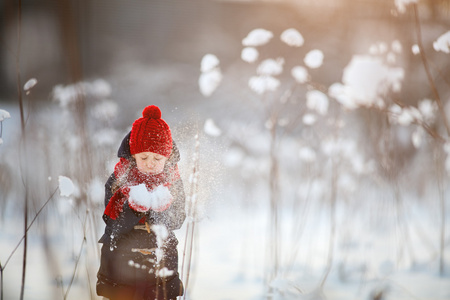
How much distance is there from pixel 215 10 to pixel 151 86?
0.91 feet

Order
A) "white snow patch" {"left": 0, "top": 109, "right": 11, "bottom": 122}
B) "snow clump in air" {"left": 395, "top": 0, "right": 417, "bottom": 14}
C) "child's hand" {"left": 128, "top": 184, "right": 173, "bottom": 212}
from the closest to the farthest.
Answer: "child's hand" {"left": 128, "top": 184, "right": 173, "bottom": 212} < "white snow patch" {"left": 0, "top": 109, "right": 11, "bottom": 122} < "snow clump in air" {"left": 395, "top": 0, "right": 417, "bottom": 14}

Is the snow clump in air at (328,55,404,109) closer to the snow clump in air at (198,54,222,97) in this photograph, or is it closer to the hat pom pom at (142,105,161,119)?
the snow clump in air at (198,54,222,97)

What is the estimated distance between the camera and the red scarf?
2.64 feet

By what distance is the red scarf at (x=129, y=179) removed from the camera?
803 mm

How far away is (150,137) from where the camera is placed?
31.8 inches

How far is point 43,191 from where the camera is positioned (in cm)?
96

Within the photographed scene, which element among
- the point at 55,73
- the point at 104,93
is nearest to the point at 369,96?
the point at 104,93

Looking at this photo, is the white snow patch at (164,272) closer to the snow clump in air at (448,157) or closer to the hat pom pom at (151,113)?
the hat pom pom at (151,113)

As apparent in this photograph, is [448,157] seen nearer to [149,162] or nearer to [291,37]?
[291,37]

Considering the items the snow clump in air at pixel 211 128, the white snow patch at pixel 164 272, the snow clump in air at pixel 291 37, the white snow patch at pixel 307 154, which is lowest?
the white snow patch at pixel 164 272

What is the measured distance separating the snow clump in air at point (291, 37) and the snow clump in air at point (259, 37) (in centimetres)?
4

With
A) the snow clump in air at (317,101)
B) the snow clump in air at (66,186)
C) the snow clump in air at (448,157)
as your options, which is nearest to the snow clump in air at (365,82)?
the snow clump in air at (317,101)

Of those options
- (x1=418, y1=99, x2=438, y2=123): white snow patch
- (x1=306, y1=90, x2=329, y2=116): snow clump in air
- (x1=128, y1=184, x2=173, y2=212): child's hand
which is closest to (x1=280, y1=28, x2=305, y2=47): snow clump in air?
(x1=306, y1=90, x2=329, y2=116): snow clump in air

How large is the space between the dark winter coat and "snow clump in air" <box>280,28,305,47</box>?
450 mm
